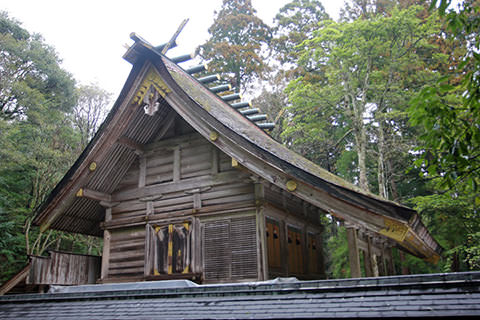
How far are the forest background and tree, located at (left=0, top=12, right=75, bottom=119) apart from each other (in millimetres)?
72

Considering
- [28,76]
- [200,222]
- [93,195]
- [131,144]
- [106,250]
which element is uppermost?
[28,76]

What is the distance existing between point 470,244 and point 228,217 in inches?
404

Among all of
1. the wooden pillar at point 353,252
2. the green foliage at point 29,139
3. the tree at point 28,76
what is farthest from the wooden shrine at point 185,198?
the tree at point 28,76

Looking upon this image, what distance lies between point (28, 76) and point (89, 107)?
4191 millimetres

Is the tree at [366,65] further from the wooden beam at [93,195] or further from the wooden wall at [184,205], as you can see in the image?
the wooden beam at [93,195]

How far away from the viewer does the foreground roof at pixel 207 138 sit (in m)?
6.45

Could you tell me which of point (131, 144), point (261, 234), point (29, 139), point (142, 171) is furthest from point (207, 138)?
point (29, 139)

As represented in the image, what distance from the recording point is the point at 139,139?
10617mm

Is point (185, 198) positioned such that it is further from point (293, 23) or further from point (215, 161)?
point (293, 23)

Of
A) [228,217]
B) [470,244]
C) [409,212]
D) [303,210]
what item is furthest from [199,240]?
[470,244]

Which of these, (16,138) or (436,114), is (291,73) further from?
(436,114)

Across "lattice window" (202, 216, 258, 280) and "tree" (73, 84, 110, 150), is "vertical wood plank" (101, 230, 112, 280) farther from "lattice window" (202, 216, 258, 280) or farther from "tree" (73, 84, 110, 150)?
"tree" (73, 84, 110, 150)

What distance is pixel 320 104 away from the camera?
1988 centimetres

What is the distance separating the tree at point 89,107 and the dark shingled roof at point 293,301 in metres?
22.4
